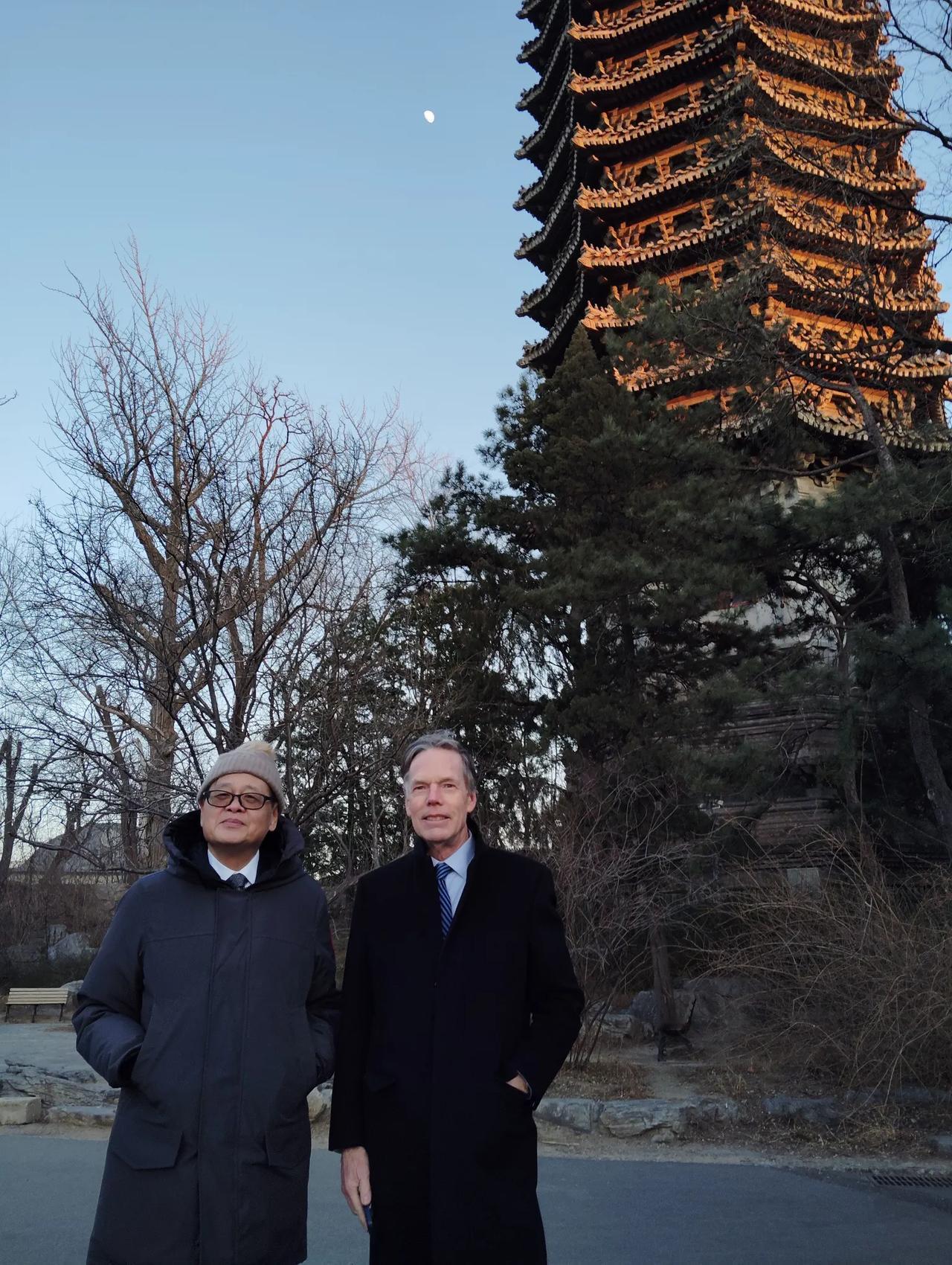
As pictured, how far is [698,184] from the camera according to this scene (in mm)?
20188


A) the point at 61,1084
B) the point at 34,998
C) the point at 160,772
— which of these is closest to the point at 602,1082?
the point at 61,1084

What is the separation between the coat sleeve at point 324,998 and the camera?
2711 mm

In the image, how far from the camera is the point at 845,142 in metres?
10.4

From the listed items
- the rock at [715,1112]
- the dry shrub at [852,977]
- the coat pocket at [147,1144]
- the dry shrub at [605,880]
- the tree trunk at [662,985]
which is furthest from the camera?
the tree trunk at [662,985]

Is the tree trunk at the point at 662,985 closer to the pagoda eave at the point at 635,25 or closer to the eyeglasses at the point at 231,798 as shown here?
the eyeglasses at the point at 231,798

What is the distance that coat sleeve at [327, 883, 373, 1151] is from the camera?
262 cm

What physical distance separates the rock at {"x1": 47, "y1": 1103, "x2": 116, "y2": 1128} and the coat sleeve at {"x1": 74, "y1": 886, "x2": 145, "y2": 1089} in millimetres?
5936

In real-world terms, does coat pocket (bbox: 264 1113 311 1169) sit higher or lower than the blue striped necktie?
lower

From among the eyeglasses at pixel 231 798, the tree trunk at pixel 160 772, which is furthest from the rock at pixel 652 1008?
the eyeglasses at pixel 231 798

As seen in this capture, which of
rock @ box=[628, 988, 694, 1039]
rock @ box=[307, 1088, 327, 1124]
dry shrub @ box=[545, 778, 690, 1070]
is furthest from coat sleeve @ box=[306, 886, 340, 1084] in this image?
rock @ box=[628, 988, 694, 1039]

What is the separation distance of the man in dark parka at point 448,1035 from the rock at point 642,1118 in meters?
5.30

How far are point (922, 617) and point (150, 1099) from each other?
12953 millimetres

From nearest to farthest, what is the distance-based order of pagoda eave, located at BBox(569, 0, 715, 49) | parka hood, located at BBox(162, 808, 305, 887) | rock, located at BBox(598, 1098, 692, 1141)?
parka hood, located at BBox(162, 808, 305, 887) → rock, located at BBox(598, 1098, 692, 1141) → pagoda eave, located at BBox(569, 0, 715, 49)

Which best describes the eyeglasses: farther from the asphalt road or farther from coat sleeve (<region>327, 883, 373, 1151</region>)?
the asphalt road
